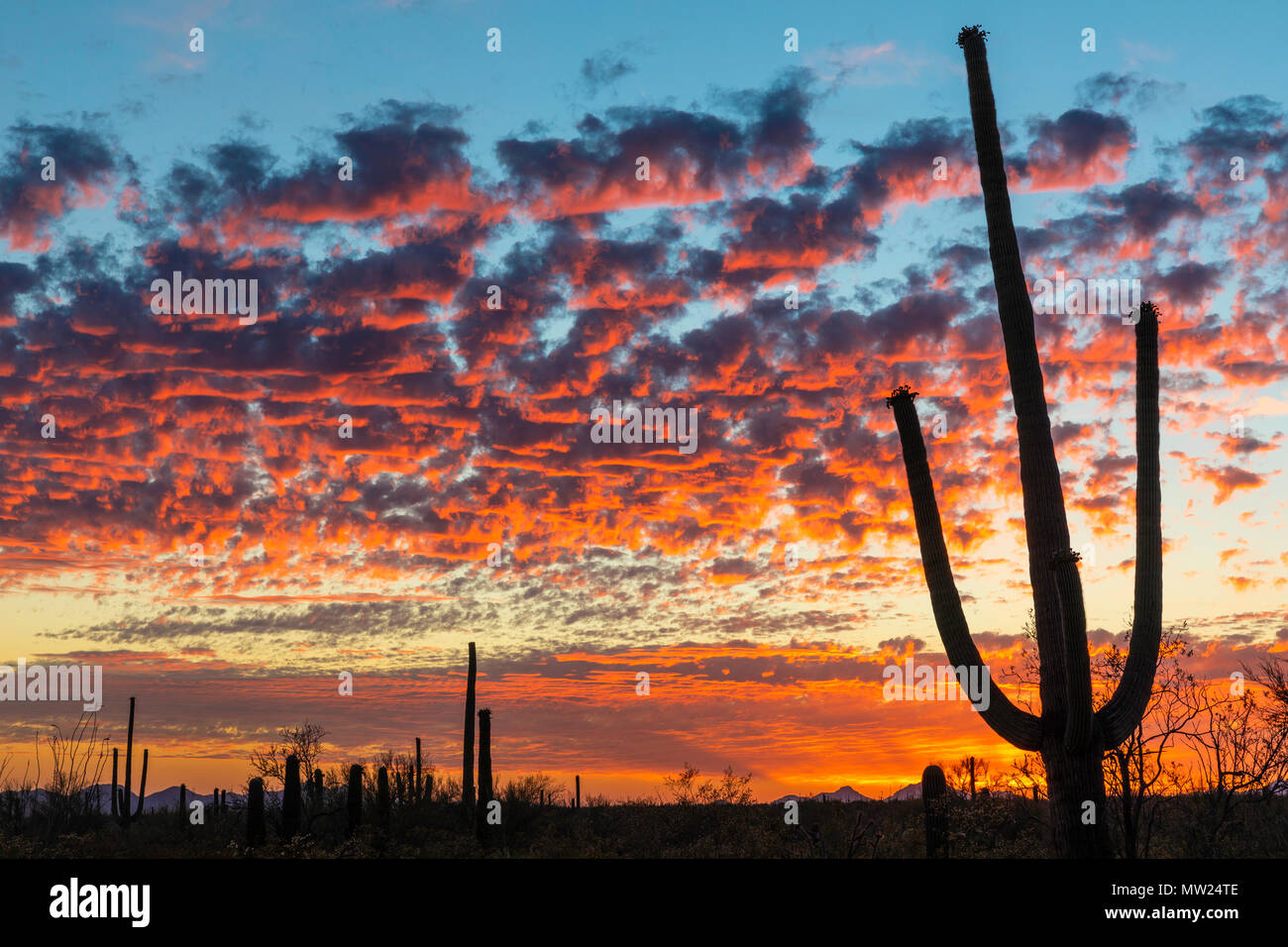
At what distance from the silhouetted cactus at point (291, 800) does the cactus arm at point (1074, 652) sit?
71.2 feet

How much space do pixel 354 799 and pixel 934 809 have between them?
1655 cm

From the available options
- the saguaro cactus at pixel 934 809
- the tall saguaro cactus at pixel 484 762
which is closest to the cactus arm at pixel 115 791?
the tall saguaro cactus at pixel 484 762

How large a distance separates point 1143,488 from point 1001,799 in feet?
55.7

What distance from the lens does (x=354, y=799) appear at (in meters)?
28.6

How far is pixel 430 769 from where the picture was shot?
38.8 metres

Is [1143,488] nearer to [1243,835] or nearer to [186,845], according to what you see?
[1243,835]

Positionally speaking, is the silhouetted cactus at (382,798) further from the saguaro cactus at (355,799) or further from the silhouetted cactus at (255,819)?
the silhouetted cactus at (255,819)

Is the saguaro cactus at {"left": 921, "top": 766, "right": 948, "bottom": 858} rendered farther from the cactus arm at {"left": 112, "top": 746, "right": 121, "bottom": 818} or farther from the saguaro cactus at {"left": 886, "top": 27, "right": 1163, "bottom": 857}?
the cactus arm at {"left": 112, "top": 746, "right": 121, "bottom": 818}

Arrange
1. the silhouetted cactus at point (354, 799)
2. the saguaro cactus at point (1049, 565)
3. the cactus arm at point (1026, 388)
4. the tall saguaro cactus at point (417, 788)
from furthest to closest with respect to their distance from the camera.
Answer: the tall saguaro cactus at point (417, 788) → the silhouetted cactus at point (354, 799) → the cactus arm at point (1026, 388) → the saguaro cactus at point (1049, 565)

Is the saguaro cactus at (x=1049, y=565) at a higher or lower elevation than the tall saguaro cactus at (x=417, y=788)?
higher

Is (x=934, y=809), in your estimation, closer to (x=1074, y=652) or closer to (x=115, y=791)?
(x=1074, y=652)

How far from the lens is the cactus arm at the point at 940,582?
11016 millimetres

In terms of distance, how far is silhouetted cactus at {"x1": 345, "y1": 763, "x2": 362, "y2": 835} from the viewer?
2833cm
